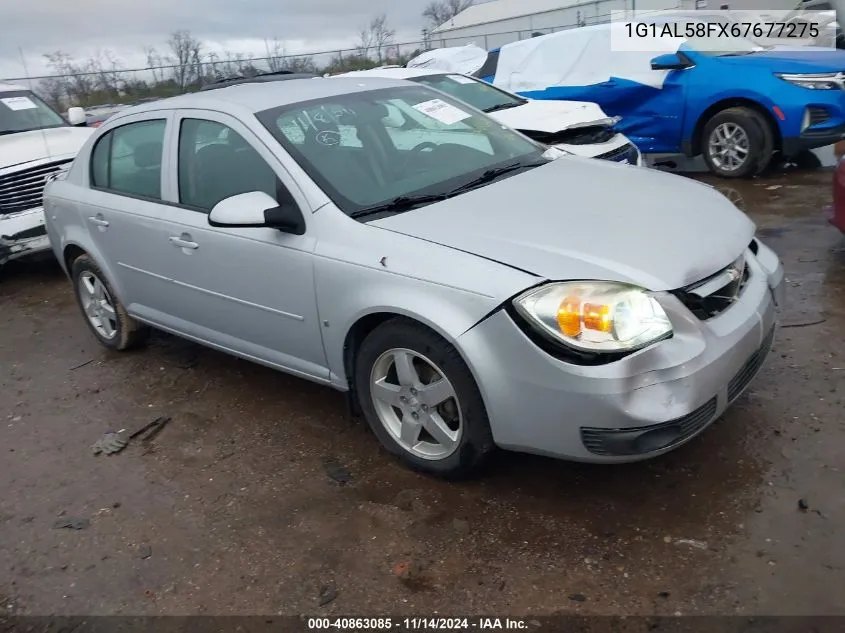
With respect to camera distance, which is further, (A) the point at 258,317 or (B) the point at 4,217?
(B) the point at 4,217

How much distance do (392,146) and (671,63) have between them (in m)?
5.39

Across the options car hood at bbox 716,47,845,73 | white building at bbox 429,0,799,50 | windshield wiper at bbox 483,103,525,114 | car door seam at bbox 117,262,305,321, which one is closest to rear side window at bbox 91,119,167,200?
car door seam at bbox 117,262,305,321

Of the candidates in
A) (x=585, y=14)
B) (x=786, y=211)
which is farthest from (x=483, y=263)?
(x=585, y=14)

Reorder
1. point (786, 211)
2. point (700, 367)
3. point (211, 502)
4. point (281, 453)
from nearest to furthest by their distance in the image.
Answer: point (700, 367)
point (211, 502)
point (281, 453)
point (786, 211)

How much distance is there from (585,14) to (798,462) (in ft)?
118

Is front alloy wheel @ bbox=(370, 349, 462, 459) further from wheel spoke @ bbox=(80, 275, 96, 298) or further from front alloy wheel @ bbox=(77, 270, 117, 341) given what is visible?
wheel spoke @ bbox=(80, 275, 96, 298)

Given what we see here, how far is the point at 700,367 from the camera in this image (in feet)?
8.75

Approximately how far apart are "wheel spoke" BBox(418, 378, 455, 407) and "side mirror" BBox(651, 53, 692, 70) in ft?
20.7

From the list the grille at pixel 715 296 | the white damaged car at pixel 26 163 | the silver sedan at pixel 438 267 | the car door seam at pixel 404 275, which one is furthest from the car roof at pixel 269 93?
the white damaged car at pixel 26 163

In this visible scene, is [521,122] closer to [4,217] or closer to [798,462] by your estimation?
[798,462]

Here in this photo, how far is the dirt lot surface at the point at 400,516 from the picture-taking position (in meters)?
2.62

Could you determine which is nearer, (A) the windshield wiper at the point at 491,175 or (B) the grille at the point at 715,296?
(B) the grille at the point at 715,296

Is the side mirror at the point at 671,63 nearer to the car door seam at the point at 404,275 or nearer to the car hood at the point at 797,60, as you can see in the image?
the car hood at the point at 797,60

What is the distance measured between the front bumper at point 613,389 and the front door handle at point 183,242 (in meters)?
1.80
